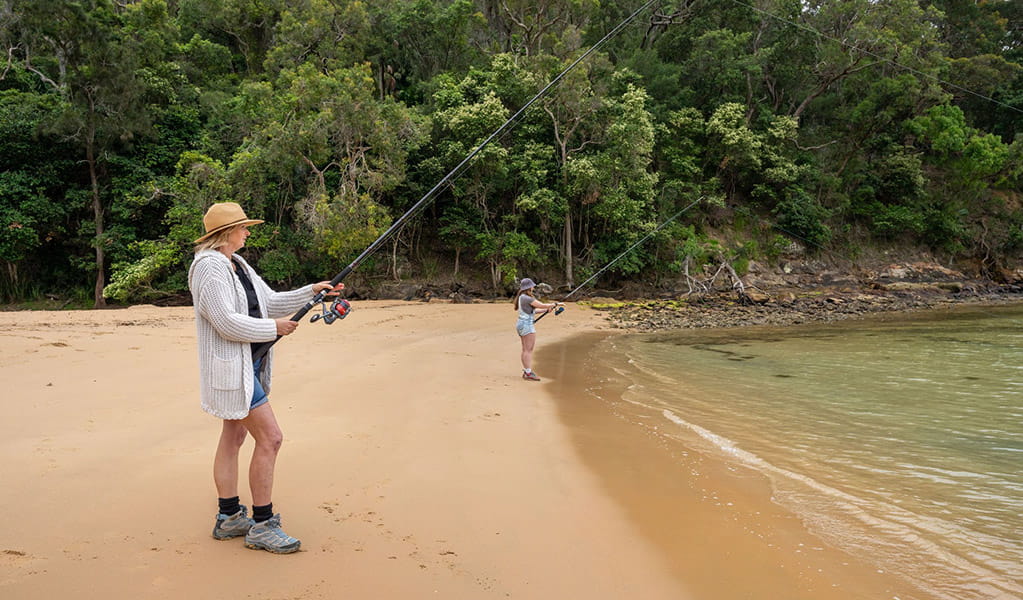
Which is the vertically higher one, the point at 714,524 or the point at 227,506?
A: the point at 227,506

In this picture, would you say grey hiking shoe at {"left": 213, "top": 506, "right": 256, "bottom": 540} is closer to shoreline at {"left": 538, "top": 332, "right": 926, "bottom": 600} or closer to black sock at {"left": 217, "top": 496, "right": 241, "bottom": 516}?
black sock at {"left": 217, "top": 496, "right": 241, "bottom": 516}

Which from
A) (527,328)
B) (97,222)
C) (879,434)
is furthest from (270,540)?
(97,222)

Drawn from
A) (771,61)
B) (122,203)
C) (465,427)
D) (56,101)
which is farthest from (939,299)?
(56,101)

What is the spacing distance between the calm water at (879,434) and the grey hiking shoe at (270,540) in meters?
3.11

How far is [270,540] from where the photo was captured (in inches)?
115

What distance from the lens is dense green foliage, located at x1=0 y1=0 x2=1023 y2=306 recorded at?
18219 mm

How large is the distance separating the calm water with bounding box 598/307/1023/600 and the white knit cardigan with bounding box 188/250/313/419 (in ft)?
11.5

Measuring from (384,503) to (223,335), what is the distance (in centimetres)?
146

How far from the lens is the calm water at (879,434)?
11.5ft

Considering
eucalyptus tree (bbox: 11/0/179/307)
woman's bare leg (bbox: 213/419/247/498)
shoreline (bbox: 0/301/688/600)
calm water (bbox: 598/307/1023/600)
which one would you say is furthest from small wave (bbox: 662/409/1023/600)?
eucalyptus tree (bbox: 11/0/179/307)

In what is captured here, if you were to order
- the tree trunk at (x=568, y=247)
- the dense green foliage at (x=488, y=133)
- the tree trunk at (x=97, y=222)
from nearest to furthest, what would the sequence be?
1. the tree trunk at (x=97, y=222)
2. the dense green foliage at (x=488, y=133)
3. the tree trunk at (x=568, y=247)

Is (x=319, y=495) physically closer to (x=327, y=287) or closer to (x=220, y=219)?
(x=327, y=287)

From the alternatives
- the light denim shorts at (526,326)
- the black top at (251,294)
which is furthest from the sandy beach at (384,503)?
the light denim shorts at (526,326)

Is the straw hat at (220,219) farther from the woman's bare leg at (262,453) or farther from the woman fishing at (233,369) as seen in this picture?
the woman's bare leg at (262,453)
